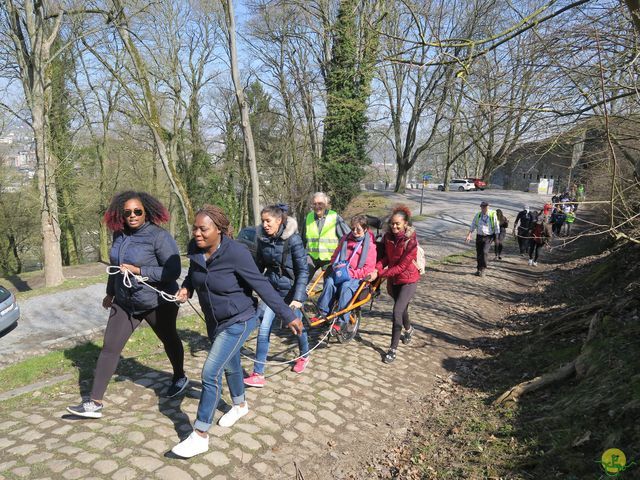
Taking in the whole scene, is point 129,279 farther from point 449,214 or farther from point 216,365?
point 449,214

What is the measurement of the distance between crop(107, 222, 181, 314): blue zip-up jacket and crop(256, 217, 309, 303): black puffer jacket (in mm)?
1041

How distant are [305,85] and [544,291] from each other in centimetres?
1945

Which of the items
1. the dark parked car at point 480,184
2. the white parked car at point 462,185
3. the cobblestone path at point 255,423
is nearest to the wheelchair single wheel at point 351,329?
the cobblestone path at point 255,423

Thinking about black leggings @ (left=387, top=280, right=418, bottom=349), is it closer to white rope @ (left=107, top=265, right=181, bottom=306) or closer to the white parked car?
white rope @ (left=107, top=265, right=181, bottom=306)

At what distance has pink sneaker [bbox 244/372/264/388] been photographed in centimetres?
476

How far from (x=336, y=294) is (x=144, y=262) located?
262 centimetres

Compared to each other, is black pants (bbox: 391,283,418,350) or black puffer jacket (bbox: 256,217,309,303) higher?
black puffer jacket (bbox: 256,217,309,303)

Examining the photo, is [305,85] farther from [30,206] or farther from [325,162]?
[30,206]

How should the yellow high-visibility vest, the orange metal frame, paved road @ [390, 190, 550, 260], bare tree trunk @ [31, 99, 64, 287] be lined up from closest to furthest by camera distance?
the orange metal frame, the yellow high-visibility vest, bare tree trunk @ [31, 99, 64, 287], paved road @ [390, 190, 550, 260]

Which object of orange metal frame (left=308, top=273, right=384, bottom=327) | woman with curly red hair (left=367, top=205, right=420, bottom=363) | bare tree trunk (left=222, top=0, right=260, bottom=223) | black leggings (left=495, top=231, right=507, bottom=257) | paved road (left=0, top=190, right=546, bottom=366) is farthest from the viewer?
black leggings (left=495, top=231, right=507, bottom=257)

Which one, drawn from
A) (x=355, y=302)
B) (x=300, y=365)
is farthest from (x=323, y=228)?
(x=300, y=365)

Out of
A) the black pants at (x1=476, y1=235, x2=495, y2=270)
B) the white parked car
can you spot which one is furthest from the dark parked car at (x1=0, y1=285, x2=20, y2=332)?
the white parked car

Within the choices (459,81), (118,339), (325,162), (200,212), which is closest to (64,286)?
(118,339)

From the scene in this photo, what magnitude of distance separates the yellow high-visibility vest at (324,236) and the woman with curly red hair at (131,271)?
8.57ft
